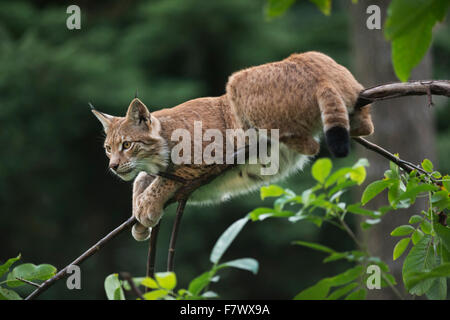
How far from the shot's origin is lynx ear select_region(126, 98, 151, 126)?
281cm

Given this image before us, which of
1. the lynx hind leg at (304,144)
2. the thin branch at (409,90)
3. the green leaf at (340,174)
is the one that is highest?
the thin branch at (409,90)

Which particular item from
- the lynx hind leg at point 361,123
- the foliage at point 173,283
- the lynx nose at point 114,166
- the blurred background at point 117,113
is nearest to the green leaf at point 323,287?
the foliage at point 173,283

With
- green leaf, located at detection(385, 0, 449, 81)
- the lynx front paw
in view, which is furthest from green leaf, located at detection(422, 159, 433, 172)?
the lynx front paw

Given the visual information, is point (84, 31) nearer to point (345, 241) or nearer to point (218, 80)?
point (218, 80)

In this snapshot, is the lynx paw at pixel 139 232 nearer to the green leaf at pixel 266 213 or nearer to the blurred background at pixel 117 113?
the green leaf at pixel 266 213

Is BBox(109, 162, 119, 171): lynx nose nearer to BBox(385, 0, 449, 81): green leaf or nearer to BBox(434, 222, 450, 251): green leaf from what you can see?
BBox(434, 222, 450, 251): green leaf

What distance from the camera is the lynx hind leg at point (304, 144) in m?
2.60

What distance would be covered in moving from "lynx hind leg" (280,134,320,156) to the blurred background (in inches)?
261

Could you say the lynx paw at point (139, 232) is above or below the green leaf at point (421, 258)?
below

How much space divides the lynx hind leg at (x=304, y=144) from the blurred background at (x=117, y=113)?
6.64m

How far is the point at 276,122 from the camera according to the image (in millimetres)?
2619

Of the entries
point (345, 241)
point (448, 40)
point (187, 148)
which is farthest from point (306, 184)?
point (187, 148)

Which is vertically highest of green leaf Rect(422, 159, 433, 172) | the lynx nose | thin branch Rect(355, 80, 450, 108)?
thin branch Rect(355, 80, 450, 108)

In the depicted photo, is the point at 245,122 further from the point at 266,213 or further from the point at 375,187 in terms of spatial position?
the point at 375,187
